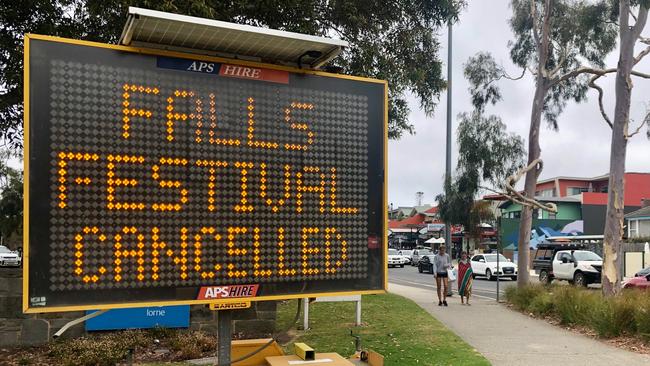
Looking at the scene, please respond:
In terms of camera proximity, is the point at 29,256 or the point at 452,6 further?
the point at 452,6

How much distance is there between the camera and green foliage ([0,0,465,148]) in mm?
9172

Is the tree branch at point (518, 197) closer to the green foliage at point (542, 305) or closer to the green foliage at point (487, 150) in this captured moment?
the green foliage at point (542, 305)

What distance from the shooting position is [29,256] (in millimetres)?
3492

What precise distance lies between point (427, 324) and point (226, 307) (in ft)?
27.5

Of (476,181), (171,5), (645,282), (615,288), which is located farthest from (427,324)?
(476,181)

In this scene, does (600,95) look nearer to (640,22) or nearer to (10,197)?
(640,22)

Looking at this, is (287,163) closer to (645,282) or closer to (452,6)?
(452,6)

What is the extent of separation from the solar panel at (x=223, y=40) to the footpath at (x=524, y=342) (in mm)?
5896

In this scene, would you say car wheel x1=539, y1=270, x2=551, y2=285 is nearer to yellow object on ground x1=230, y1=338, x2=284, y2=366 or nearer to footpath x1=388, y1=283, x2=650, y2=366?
footpath x1=388, y1=283, x2=650, y2=366

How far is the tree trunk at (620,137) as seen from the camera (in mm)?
14047

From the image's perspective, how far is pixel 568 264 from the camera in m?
25.4

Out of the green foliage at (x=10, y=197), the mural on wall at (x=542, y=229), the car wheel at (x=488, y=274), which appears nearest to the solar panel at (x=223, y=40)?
the car wheel at (x=488, y=274)

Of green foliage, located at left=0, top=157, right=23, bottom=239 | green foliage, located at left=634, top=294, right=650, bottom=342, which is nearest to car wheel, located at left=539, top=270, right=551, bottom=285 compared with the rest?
green foliage, located at left=634, top=294, right=650, bottom=342

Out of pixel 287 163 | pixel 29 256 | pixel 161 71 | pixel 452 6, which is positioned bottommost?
pixel 29 256
